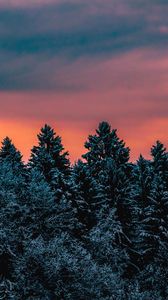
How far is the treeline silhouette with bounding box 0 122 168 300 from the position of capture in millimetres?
38938

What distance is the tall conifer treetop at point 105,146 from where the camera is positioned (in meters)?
74.2

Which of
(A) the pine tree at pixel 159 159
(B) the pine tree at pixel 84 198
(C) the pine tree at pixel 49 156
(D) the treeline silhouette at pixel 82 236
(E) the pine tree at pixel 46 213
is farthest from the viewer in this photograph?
(A) the pine tree at pixel 159 159

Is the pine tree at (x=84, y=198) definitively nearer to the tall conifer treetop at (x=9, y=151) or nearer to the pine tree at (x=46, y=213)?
the pine tree at (x=46, y=213)

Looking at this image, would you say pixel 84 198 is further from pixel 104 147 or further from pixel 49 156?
pixel 104 147

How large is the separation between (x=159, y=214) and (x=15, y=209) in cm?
1307

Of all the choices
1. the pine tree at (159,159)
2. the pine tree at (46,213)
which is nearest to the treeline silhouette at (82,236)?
the pine tree at (46,213)

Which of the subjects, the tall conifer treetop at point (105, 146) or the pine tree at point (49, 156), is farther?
the tall conifer treetop at point (105, 146)

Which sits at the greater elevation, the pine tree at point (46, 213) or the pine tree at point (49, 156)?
the pine tree at point (49, 156)

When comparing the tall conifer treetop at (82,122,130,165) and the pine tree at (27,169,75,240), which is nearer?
the pine tree at (27,169,75,240)

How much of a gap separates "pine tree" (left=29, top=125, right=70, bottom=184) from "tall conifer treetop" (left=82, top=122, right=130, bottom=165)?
8.06 meters

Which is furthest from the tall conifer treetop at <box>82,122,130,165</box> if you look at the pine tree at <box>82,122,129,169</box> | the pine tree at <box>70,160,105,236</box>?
the pine tree at <box>70,160,105,236</box>

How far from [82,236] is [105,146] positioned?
32.0 meters

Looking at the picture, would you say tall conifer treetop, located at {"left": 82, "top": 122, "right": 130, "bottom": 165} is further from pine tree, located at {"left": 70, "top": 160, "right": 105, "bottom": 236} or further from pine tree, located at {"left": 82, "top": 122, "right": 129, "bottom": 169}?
pine tree, located at {"left": 70, "top": 160, "right": 105, "bottom": 236}

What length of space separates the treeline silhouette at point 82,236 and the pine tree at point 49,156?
21 centimetres
